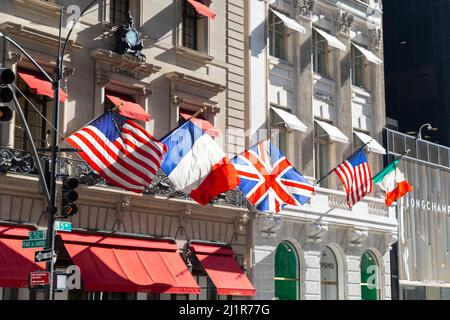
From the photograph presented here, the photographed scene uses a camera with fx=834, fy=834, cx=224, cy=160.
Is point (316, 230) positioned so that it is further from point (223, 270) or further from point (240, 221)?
point (223, 270)

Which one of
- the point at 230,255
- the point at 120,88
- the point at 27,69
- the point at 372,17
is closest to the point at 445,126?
the point at 372,17

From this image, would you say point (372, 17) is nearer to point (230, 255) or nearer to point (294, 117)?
point (294, 117)

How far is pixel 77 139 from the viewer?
76.0 feet

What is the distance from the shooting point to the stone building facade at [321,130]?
112 feet

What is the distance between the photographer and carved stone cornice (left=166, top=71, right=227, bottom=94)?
3014cm

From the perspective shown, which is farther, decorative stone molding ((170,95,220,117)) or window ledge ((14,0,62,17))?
decorative stone molding ((170,95,220,117))

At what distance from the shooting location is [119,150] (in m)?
24.3

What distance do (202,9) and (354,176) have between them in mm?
9112

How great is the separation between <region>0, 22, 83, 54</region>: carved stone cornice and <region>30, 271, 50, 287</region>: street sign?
8193 mm

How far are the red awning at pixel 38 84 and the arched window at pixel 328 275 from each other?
16.1m

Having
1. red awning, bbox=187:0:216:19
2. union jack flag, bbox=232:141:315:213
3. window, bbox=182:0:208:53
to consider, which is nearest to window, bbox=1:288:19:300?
union jack flag, bbox=232:141:315:213

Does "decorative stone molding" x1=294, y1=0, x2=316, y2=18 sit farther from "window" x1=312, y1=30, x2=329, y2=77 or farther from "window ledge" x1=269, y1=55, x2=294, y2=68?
"window ledge" x1=269, y1=55, x2=294, y2=68

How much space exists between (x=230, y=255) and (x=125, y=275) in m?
6.03
